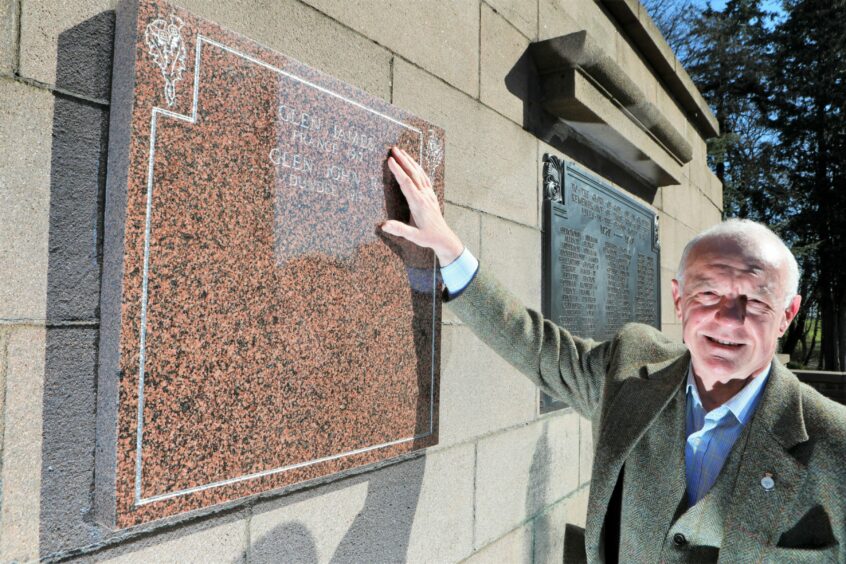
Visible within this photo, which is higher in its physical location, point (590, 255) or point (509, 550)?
point (590, 255)

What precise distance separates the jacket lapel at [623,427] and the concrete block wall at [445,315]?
0.76 meters

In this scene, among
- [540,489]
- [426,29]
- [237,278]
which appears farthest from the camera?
[540,489]

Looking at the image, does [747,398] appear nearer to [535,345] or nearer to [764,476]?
[764,476]

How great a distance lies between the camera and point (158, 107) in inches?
55.1

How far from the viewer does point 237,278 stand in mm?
1589

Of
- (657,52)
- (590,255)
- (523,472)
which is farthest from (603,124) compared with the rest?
(523,472)

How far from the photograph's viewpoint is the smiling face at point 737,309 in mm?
1847

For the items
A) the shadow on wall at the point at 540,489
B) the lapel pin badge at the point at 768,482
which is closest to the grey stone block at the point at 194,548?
the lapel pin badge at the point at 768,482

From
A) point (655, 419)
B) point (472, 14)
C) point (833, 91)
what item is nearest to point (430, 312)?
point (655, 419)

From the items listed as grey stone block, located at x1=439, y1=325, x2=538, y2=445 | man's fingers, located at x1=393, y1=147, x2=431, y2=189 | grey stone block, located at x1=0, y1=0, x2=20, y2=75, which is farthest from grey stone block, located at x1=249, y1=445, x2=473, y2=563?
grey stone block, located at x1=0, y1=0, x2=20, y2=75

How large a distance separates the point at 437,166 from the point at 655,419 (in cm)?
128

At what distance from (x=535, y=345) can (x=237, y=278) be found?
1295 millimetres

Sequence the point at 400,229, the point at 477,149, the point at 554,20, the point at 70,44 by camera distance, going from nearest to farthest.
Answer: the point at 70,44
the point at 400,229
the point at 477,149
the point at 554,20

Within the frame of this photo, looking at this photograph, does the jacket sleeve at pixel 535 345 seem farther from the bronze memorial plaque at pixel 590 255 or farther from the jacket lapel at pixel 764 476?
the bronze memorial plaque at pixel 590 255
